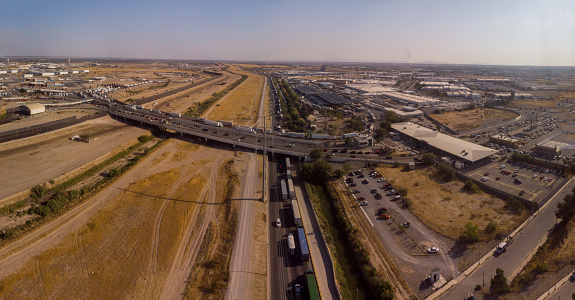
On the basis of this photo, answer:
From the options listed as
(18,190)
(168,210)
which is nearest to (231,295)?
(168,210)

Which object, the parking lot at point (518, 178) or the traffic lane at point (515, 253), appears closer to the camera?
the traffic lane at point (515, 253)

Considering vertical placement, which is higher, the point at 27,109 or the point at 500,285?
the point at 27,109

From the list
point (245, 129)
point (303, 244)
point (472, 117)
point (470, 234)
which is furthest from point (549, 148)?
point (245, 129)

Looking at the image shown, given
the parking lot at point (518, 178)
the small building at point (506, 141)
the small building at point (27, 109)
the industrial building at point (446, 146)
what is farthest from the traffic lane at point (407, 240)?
the small building at point (27, 109)

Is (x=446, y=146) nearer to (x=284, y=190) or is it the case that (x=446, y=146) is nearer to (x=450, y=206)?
(x=450, y=206)

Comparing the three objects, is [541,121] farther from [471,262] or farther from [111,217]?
[111,217]

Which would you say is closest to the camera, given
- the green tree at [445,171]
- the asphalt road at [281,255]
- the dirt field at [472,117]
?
the asphalt road at [281,255]

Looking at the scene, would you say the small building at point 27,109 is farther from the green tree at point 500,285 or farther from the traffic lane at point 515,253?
the green tree at point 500,285

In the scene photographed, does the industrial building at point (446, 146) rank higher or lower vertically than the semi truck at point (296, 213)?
higher
